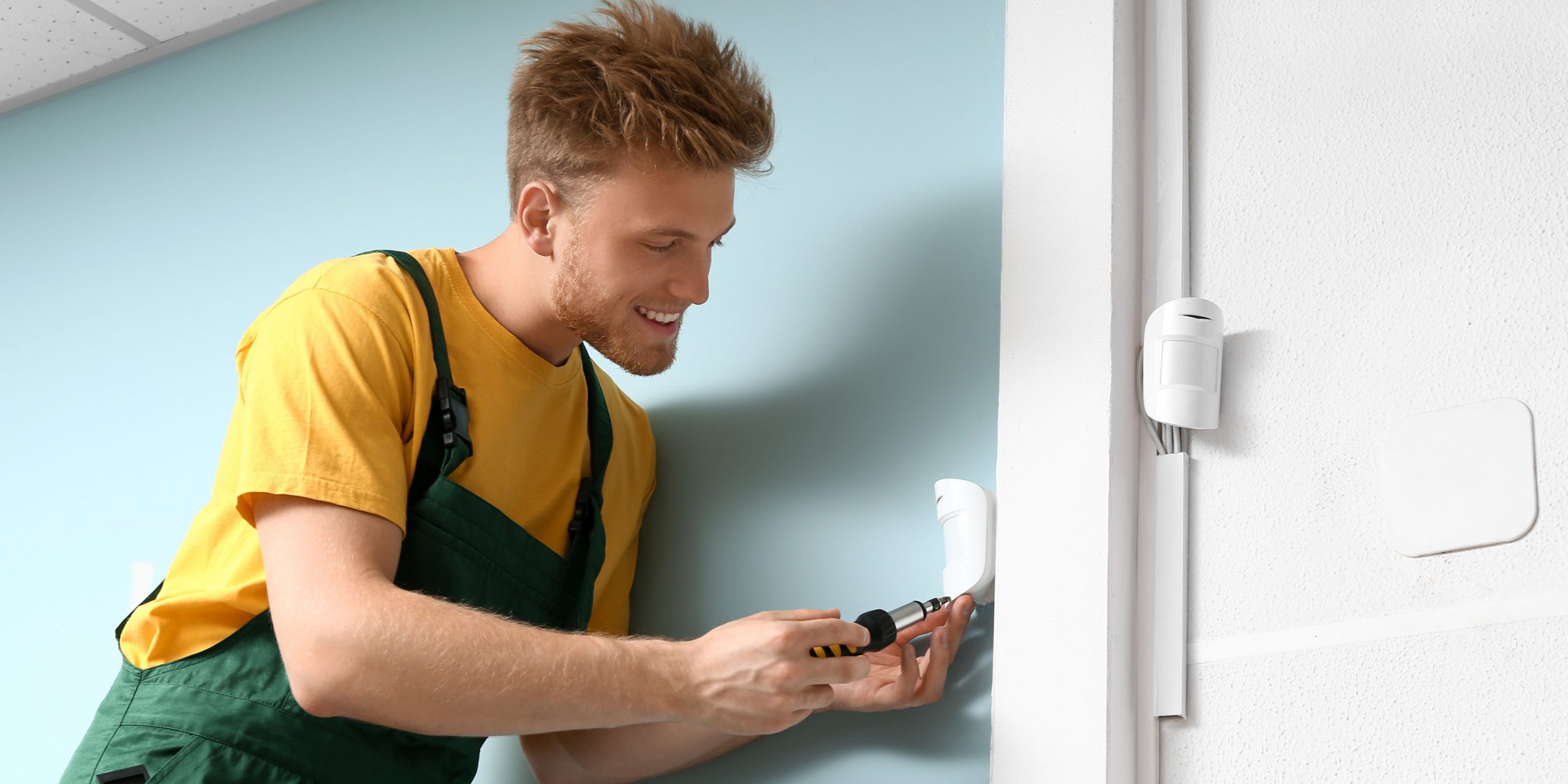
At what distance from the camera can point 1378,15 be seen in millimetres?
1039

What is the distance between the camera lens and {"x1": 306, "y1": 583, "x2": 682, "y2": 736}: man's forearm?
92 centimetres

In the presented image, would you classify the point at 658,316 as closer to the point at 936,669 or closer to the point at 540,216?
the point at 540,216

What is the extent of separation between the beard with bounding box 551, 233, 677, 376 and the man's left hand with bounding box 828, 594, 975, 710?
374mm

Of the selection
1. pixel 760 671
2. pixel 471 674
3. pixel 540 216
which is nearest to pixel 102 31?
pixel 540 216

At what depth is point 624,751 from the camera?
49.1 inches

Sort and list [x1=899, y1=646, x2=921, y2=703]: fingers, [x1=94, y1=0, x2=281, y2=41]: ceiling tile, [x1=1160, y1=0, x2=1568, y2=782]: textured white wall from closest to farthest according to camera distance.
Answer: [x1=1160, y1=0, x2=1568, y2=782]: textured white wall < [x1=899, y1=646, x2=921, y2=703]: fingers < [x1=94, y1=0, x2=281, y2=41]: ceiling tile

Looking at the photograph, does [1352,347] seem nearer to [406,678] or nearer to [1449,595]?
[1449,595]

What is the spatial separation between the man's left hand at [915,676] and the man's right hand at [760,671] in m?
0.13

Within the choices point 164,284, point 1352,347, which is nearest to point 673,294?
point 1352,347

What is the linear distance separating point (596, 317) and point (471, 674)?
41 cm

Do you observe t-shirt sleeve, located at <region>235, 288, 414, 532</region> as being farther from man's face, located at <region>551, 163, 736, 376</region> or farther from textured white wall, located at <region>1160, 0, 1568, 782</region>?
textured white wall, located at <region>1160, 0, 1568, 782</region>

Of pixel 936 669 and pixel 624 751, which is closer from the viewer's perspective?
pixel 936 669

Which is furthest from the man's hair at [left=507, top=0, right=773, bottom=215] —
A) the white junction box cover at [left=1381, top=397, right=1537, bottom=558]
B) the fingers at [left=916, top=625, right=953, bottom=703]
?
the white junction box cover at [left=1381, top=397, right=1537, bottom=558]

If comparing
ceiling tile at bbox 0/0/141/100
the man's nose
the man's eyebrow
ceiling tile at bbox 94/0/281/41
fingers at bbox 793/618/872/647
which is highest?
ceiling tile at bbox 94/0/281/41
